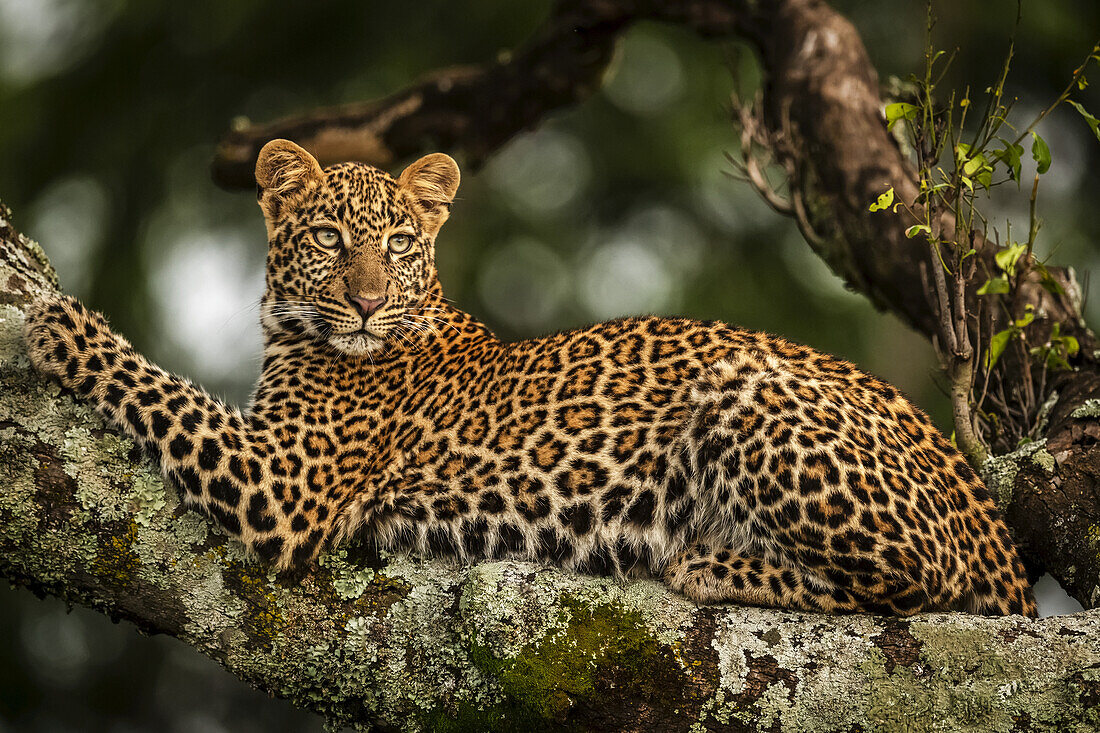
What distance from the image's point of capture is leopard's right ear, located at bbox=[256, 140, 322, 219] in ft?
20.3

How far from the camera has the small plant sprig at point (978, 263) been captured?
537cm

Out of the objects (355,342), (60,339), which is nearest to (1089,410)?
(355,342)

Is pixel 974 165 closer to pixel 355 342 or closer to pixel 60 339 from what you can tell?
pixel 355 342

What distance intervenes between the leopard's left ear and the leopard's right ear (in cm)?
53

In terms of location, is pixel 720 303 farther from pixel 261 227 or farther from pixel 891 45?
pixel 261 227

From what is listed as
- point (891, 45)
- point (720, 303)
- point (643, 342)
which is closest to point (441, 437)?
point (643, 342)

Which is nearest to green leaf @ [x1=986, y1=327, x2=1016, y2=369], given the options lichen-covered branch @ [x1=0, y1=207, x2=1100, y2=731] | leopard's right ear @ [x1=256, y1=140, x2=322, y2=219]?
lichen-covered branch @ [x1=0, y1=207, x2=1100, y2=731]

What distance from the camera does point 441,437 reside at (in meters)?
5.85

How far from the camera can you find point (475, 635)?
4680mm

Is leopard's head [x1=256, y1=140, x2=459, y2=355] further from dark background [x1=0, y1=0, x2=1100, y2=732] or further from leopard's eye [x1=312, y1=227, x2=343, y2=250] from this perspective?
dark background [x1=0, y1=0, x2=1100, y2=732]

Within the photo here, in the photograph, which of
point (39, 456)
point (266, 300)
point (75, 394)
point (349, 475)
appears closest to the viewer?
point (39, 456)

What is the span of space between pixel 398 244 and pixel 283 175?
748 millimetres

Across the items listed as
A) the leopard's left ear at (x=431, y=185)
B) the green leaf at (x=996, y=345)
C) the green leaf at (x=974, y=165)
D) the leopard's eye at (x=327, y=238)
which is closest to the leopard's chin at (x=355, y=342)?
the leopard's eye at (x=327, y=238)

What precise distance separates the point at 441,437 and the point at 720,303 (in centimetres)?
1044
